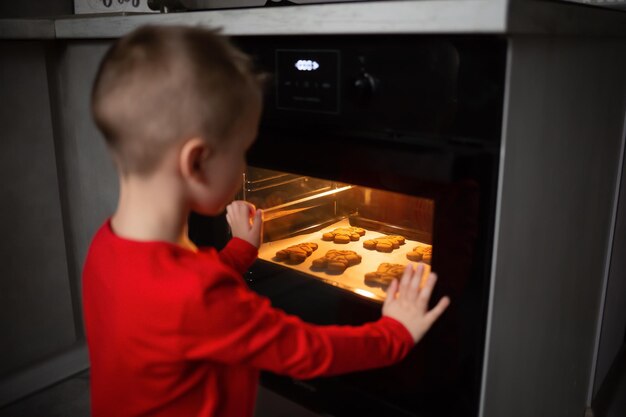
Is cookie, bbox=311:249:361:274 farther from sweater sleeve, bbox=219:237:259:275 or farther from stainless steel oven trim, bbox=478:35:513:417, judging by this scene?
stainless steel oven trim, bbox=478:35:513:417

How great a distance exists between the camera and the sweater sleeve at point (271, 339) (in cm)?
69

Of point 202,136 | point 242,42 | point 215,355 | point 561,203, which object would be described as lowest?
point 215,355

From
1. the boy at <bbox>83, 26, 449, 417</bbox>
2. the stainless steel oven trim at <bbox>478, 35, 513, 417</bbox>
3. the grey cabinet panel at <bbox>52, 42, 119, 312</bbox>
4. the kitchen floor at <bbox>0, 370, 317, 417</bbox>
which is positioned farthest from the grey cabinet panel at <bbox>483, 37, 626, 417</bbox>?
the kitchen floor at <bbox>0, 370, 317, 417</bbox>

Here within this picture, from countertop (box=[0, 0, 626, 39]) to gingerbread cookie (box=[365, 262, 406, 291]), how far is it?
1.34ft

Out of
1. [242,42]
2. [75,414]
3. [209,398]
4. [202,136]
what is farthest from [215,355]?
[75,414]

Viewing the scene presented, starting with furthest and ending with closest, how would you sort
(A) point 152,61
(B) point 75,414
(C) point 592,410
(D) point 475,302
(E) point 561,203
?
(B) point 75,414, (C) point 592,410, (E) point 561,203, (D) point 475,302, (A) point 152,61

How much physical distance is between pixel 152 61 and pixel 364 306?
502 mm

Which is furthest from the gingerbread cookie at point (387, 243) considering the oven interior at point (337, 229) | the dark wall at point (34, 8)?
the dark wall at point (34, 8)

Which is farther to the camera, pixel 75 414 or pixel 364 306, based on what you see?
pixel 75 414

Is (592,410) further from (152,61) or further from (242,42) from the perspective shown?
(152,61)

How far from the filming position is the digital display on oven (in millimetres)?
863

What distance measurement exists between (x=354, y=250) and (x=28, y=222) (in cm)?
80

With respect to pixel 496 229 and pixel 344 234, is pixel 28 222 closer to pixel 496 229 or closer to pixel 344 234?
pixel 344 234

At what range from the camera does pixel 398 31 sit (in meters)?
0.74
